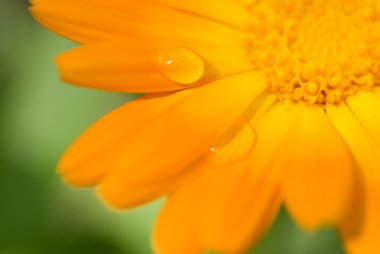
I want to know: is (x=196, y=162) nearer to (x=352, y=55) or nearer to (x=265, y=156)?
(x=265, y=156)

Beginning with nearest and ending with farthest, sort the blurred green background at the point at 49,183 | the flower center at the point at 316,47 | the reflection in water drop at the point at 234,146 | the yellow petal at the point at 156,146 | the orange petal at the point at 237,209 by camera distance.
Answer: the orange petal at the point at 237,209 → the yellow petal at the point at 156,146 → the reflection in water drop at the point at 234,146 → the flower center at the point at 316,47 → the blurred green background at the point at 49,183

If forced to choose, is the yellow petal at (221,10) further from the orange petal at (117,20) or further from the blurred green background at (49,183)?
the blurred green background at (49,183)

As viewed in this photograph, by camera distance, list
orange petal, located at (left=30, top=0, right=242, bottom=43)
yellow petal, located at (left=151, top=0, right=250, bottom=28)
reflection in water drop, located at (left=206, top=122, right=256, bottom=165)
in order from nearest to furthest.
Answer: reflection in water drop, located at (left=206, top=122, right=256, bottom=165) → orange petal, located at (left=30, top=0, right=242, bottom=43) → yellow petal, located at (left=151, top=0, right=250, bottom=28)

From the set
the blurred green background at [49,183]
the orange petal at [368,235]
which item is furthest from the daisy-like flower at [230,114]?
the blurred green background at [49,183]

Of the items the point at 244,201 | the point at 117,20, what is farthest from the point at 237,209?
the point at 117,20

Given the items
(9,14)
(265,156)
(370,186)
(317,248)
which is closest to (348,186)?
(370,186)

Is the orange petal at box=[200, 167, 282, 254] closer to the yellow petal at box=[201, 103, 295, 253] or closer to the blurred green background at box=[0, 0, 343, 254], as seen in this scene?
the yellow petal at box=[201, 103, 295, 253]

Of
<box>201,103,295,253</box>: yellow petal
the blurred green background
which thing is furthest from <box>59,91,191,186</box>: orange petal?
the blurred green background
